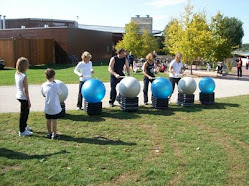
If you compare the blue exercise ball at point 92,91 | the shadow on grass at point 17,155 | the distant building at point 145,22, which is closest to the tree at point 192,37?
the blue exercise ball at point 92,91

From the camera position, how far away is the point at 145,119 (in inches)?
353

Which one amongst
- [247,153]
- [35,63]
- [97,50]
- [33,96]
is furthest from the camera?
[97,50]

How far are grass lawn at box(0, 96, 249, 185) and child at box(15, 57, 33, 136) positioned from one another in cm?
26

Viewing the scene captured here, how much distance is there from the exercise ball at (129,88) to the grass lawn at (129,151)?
695 millimetres

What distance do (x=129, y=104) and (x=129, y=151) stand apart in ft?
11.9

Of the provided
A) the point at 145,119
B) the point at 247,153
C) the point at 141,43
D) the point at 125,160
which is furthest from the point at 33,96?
the point at 141,43

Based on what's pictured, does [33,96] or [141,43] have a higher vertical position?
[141,43]

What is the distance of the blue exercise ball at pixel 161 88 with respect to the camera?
10203mm

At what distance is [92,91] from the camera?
902 cm

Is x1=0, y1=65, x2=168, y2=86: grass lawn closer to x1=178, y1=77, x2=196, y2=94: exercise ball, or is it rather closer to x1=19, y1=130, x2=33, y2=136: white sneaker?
x1=178, y1=77, x2=196, y2=94: exercise ball

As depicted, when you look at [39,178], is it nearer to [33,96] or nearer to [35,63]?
[33,96]

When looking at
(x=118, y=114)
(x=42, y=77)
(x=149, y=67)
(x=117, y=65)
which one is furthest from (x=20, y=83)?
(x=42, y=77)

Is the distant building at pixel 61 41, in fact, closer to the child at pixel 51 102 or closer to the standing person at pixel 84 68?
the standing person at pixel 84 68

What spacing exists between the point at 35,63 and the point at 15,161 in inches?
1159
